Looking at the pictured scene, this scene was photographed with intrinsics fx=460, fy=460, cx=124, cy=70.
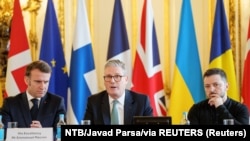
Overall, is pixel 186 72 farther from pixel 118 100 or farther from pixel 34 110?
pixel 34 110

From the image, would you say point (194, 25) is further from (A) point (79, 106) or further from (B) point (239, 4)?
(A) point (79, 106)

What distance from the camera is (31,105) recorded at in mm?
3930

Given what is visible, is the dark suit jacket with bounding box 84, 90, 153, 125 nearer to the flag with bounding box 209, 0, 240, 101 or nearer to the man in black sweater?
the man in black sweater

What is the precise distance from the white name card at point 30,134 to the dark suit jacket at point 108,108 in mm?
979

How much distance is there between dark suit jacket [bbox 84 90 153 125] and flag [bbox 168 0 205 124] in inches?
57.9

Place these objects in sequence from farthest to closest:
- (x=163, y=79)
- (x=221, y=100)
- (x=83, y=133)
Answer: (x=163, y=79) < (x=221, y=100) < (x=83, y=133)

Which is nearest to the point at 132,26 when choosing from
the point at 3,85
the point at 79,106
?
the point at 79,106

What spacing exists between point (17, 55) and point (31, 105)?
5.19 feet

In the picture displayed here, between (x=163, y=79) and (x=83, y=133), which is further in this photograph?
(x=163, y=79)

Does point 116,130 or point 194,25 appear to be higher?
point 194,25

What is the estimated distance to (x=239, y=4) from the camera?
18.4ft

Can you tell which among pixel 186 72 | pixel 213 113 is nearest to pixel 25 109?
pixel 213 113

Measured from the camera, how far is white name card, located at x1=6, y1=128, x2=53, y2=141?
9.42 ft

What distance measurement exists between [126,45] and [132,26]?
324 mm
